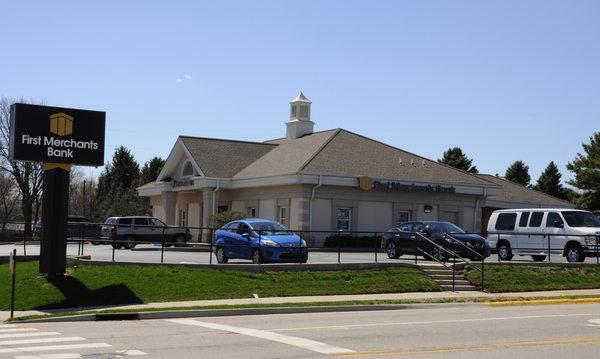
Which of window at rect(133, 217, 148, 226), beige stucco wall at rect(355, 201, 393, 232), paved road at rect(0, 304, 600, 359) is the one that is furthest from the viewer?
beige stucco wall at rect(355, 201, 393, 232)

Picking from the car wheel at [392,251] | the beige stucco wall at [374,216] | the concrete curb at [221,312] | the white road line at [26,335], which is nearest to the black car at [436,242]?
the car wheel at [392,251]

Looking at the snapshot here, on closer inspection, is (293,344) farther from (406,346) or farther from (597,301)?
(597,301)

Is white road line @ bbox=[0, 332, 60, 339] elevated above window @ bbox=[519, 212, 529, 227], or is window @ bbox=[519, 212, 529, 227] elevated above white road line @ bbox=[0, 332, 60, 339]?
window @ bbox=[519, 212, 529, 227]

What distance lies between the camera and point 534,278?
25.0m

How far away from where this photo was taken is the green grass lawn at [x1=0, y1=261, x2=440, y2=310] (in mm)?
19922

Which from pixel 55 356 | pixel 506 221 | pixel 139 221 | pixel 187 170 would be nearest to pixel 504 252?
pixel 506 221

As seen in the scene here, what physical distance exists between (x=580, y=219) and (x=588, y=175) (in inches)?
1785

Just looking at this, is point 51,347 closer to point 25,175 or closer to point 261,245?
point 261,245

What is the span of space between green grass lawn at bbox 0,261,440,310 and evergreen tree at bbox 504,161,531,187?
244 feet

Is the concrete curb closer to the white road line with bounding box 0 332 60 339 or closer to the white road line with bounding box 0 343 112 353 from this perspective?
the white road line with bounding box 0 332 60 339

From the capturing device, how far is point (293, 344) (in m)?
12.4

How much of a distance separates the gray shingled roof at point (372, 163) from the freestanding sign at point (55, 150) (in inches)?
749

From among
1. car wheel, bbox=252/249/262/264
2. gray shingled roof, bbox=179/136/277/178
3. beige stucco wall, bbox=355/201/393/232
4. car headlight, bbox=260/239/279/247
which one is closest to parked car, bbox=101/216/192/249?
gray shingled roof, bbox=179/136/277/178

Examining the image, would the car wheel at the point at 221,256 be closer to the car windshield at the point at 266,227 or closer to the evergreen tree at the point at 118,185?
the car windshield at the point at 266,227
